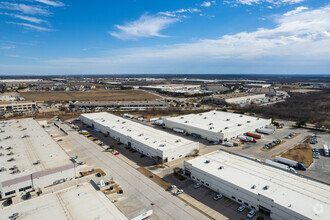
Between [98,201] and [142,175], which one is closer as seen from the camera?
[98,201]

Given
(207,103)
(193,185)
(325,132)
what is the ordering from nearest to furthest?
(193,185), (325,132), (207,103)

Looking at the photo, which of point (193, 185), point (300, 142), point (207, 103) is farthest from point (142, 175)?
point (207, 103)

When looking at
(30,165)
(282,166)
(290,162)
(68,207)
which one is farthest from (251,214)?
(30,165)

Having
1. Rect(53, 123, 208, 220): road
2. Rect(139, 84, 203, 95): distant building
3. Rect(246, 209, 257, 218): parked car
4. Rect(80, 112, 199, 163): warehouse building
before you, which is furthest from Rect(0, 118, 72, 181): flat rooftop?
Rect(139, 84, 203, 95): distant building

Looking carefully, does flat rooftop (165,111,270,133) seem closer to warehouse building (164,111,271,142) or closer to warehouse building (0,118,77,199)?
warehouse building (164,111,271,142)

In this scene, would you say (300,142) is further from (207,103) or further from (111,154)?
(207,103)

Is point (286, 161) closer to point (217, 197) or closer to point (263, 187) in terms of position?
point (263, 187)

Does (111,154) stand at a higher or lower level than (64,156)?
lower
